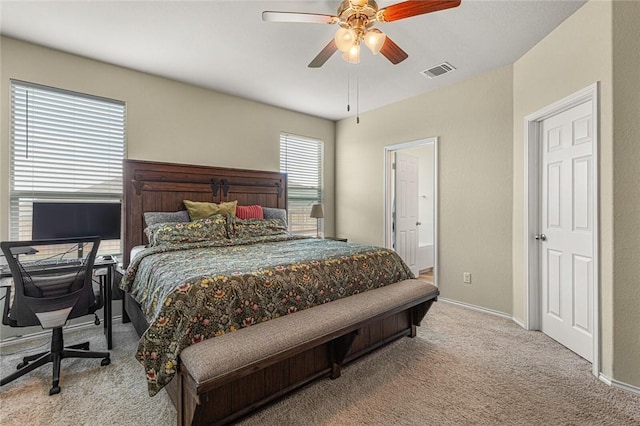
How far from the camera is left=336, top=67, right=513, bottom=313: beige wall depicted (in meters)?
3.28

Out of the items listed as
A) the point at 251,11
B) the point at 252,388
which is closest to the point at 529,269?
the point at 252,388

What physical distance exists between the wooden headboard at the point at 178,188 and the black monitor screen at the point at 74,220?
0.35m

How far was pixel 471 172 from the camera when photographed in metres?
3.55

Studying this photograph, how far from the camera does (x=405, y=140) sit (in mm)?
4242

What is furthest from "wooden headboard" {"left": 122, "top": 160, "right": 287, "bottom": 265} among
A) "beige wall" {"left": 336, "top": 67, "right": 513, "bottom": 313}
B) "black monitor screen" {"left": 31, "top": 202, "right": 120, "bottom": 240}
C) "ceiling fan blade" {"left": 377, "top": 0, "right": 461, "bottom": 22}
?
"ceiling fan blade" {"left": 377, "top": 0, "right": 461, "bottom": 22}

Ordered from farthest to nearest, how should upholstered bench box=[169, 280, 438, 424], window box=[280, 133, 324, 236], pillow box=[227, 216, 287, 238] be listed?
window box=[280, 133, 324, 236] < pillow box=[227, 216, 287, 238] < upholstered bench box=[169, 280, 438, 424]

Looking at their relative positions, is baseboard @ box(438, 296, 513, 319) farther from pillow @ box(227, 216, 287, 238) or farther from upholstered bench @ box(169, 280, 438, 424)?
pillow @ box(227, 216, 287, 238)

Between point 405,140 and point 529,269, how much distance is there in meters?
2.23

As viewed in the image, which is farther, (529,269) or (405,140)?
(405,140)

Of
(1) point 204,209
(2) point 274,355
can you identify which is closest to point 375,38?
(2) point 274,355

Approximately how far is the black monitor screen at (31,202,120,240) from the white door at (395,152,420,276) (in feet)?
12.2

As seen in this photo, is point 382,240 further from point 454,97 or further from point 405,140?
point 454,97

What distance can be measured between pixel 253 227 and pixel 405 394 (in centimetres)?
230

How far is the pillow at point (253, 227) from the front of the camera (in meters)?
3.36
